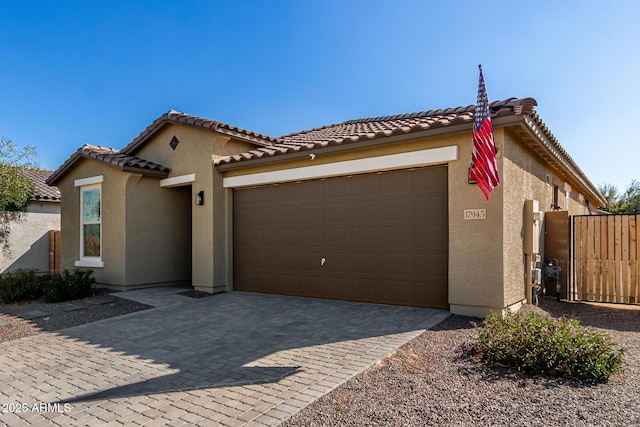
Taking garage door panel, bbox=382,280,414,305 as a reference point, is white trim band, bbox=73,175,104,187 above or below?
above

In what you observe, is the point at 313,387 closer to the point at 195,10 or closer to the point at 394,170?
the point at 394,170

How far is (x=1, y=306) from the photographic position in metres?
9.64

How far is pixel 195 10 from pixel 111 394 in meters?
10.2

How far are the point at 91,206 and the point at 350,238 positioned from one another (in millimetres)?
8441

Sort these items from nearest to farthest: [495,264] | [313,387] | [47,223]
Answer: [313,387] < [495,264] < [47,223]

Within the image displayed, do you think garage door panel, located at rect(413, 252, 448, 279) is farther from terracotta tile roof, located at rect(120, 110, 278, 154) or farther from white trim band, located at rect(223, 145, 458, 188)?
terracotta tile roof, located at rect(120, 110, 278, 154)

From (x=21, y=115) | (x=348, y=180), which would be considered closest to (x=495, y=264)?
(x=348, y=180)

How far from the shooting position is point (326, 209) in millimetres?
9266

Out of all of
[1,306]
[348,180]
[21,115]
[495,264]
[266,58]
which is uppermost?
[266,58]

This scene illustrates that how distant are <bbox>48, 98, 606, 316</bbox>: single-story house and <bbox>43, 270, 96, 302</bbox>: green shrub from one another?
869mm

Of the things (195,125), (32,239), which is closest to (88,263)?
(195,125)

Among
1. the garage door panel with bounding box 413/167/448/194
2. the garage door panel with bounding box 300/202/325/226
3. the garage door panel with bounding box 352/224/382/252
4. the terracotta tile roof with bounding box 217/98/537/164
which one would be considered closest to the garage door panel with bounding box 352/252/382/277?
the garage door panel with bounding box 352/224/382/252

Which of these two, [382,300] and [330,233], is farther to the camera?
[330,233]

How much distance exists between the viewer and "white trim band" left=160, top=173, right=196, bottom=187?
36.4ft
